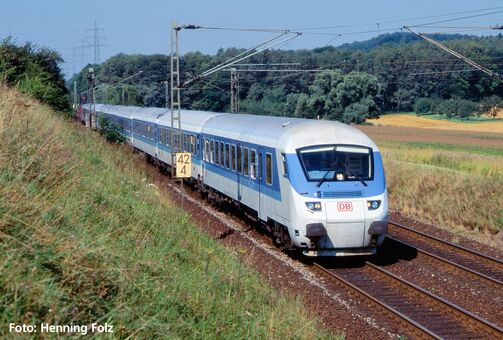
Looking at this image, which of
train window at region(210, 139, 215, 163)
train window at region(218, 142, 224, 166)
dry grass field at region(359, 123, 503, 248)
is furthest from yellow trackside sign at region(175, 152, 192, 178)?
dry grass field at region(359, 123, 503, 248)

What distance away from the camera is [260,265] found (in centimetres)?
1579

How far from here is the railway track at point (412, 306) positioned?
1169 centimetres

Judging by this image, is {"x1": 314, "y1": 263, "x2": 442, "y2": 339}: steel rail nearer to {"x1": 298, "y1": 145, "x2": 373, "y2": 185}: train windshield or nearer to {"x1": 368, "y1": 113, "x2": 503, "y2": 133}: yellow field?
{"x1": 298, "y1": 145, "x2": 373, "y2": 185}: train windshield

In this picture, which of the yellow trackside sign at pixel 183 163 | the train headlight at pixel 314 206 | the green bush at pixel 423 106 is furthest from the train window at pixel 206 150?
the green bush at pixel 423 106

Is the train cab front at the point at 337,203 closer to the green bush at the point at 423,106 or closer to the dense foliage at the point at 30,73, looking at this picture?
the dense foliage at the point at 30,73

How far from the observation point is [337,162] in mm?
15945

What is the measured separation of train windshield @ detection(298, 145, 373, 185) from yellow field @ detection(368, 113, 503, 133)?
173ft

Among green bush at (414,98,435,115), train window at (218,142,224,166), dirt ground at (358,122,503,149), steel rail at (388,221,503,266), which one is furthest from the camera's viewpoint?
green bush at (414,98,435,115)

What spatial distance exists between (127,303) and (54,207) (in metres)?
1.71

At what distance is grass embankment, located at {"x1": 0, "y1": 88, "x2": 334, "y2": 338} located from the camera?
679 centimetres

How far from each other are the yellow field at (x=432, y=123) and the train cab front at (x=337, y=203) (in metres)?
52.9

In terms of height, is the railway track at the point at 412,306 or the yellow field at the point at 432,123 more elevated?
the railway track at the point at 412,306

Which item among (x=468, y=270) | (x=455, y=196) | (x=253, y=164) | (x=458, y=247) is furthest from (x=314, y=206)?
(x=455, y=196)

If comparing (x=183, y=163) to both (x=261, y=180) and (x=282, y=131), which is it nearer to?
(x=261, y=180)
